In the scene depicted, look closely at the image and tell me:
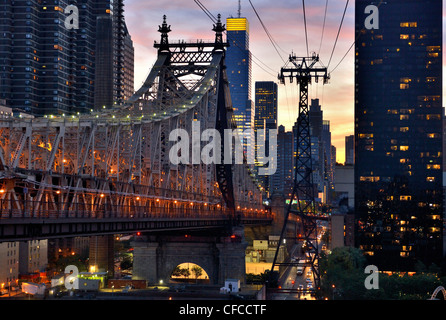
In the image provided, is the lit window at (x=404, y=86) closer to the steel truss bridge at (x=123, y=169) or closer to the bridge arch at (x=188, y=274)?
the steel truss bridge at (x=123, y=169)

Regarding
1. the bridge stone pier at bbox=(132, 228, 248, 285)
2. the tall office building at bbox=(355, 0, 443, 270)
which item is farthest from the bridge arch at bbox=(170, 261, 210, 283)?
the tall office building at bbox=(355, 0, 443, 270)

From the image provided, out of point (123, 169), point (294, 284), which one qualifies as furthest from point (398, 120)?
point (123, 169)

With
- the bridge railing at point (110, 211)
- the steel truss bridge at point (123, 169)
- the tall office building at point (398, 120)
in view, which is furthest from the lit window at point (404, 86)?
the bridge railing at point (110, 211)

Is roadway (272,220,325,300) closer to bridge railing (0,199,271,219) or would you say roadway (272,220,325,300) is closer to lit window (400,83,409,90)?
bridge railing (0,199,271,219)

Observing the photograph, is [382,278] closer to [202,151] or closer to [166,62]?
[202,151]

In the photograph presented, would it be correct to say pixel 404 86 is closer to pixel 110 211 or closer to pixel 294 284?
pixel 294 284
